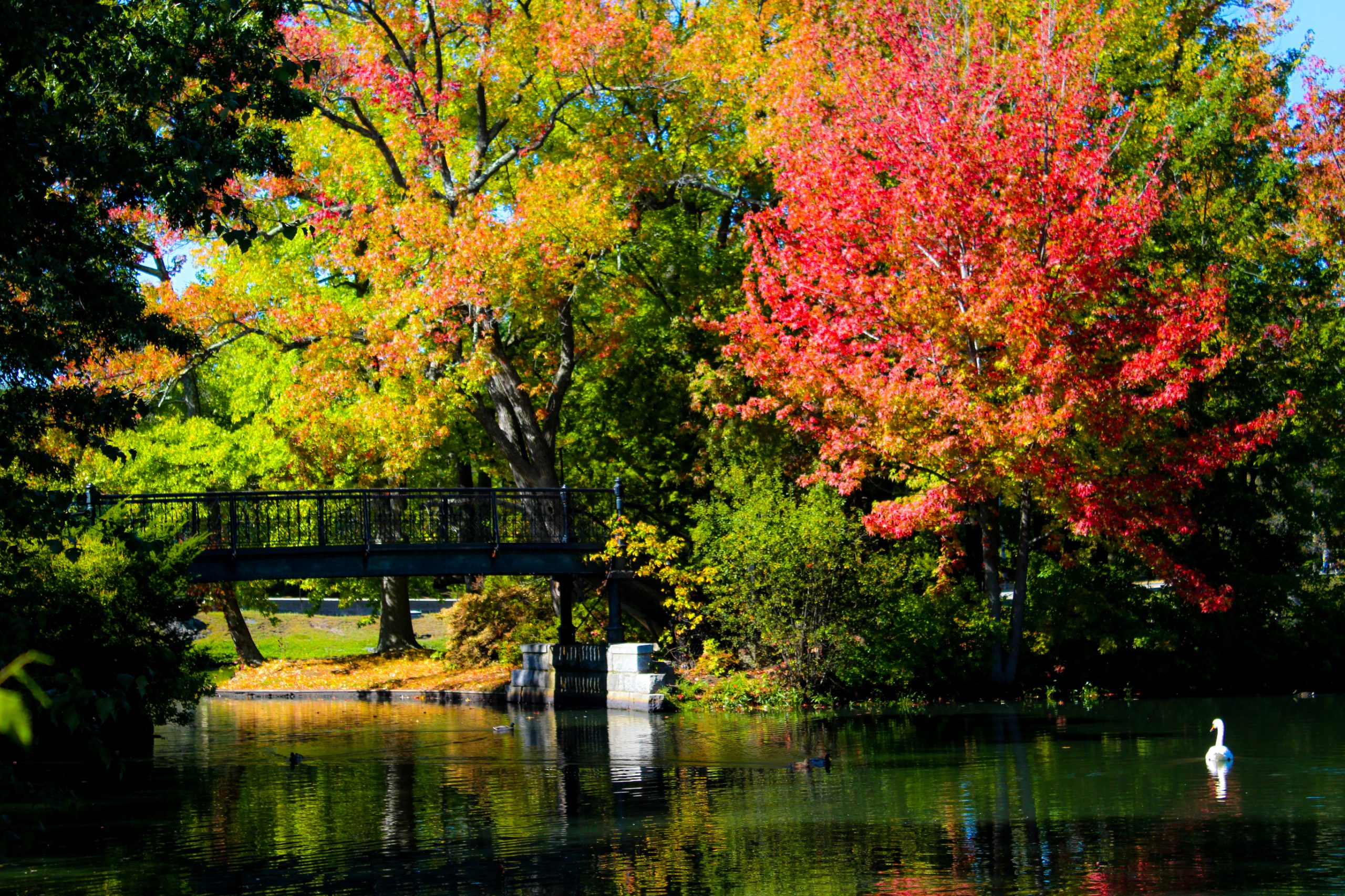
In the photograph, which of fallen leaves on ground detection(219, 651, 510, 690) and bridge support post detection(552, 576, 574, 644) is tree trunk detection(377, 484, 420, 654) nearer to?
fallen leaves on ground detection(219, 651, 510, 690)

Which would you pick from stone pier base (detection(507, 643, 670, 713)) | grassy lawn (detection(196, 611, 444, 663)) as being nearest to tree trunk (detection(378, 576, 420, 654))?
grassy lawn (detection(196, 611, 444, 663))

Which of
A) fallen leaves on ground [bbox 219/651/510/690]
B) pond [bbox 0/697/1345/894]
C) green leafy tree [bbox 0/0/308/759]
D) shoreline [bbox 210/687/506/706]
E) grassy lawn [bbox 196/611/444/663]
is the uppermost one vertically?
green leafy tree [bbox 0/0/308/759]

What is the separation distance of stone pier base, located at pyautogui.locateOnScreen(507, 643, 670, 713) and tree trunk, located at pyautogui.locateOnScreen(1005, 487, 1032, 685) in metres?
6.59

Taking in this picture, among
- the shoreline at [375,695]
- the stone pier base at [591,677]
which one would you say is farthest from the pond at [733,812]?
the shoreline at [375,695]

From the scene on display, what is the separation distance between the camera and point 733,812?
14.7 metres

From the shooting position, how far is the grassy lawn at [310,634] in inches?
1911

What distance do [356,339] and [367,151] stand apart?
16.8ft

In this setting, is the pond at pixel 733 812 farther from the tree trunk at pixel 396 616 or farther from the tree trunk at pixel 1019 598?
the tree trunk at pixel 396 616

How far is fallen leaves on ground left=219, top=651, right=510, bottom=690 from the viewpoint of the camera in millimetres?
33125

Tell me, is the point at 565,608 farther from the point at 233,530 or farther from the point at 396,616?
the point at 396,616

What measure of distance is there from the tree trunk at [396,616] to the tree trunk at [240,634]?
3.49 m

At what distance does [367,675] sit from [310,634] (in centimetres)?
1849

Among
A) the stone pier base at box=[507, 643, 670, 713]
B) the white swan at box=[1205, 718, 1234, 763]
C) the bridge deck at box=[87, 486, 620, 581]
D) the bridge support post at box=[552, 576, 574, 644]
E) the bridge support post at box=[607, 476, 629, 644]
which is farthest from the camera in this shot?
the bridge support post at box=[552, 576, 574, 644]

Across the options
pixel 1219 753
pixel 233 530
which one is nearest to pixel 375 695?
pixel 233 530
